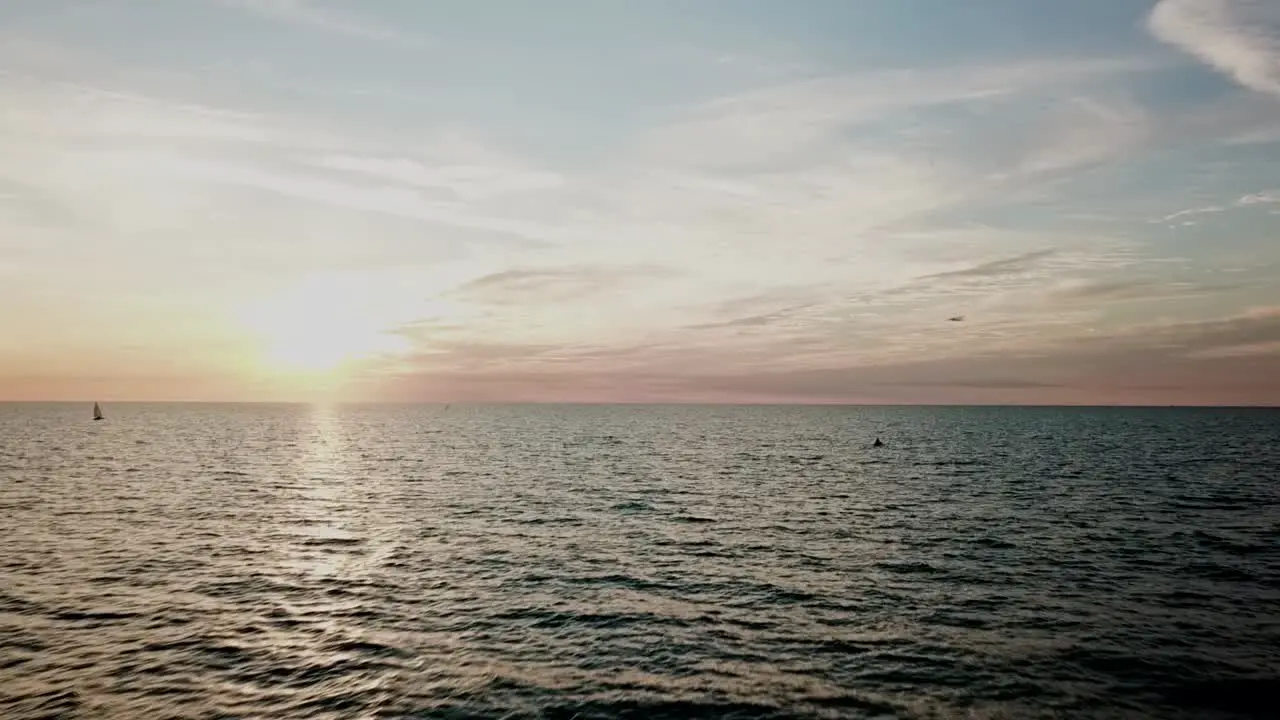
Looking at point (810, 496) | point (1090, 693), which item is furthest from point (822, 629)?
point (810, 496)

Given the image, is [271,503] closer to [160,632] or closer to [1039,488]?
[160,632]

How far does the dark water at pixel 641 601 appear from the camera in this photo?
963 inches

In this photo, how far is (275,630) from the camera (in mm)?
31594

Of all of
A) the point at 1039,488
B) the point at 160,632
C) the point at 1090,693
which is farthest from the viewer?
the point at 1039,488

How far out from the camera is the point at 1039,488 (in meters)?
78.1

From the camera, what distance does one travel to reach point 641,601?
35.4m

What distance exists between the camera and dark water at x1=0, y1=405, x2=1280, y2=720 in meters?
24.5

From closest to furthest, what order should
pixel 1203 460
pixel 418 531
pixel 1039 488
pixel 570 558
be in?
pixel 570 558 → pixel 418 531 → pixel 1039 488 → pixel 1203 460

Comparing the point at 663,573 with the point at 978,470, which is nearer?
the point at 663,573

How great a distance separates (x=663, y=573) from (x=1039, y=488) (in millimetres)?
55910

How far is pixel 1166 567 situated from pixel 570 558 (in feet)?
114

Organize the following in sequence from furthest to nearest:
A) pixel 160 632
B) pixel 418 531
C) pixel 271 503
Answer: pixel 271 503
pixel 418 531
pixel 160 632

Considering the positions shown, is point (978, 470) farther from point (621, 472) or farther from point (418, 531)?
point (418, 531)

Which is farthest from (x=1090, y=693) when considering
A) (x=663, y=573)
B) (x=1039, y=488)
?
(x=1039, y=488)
